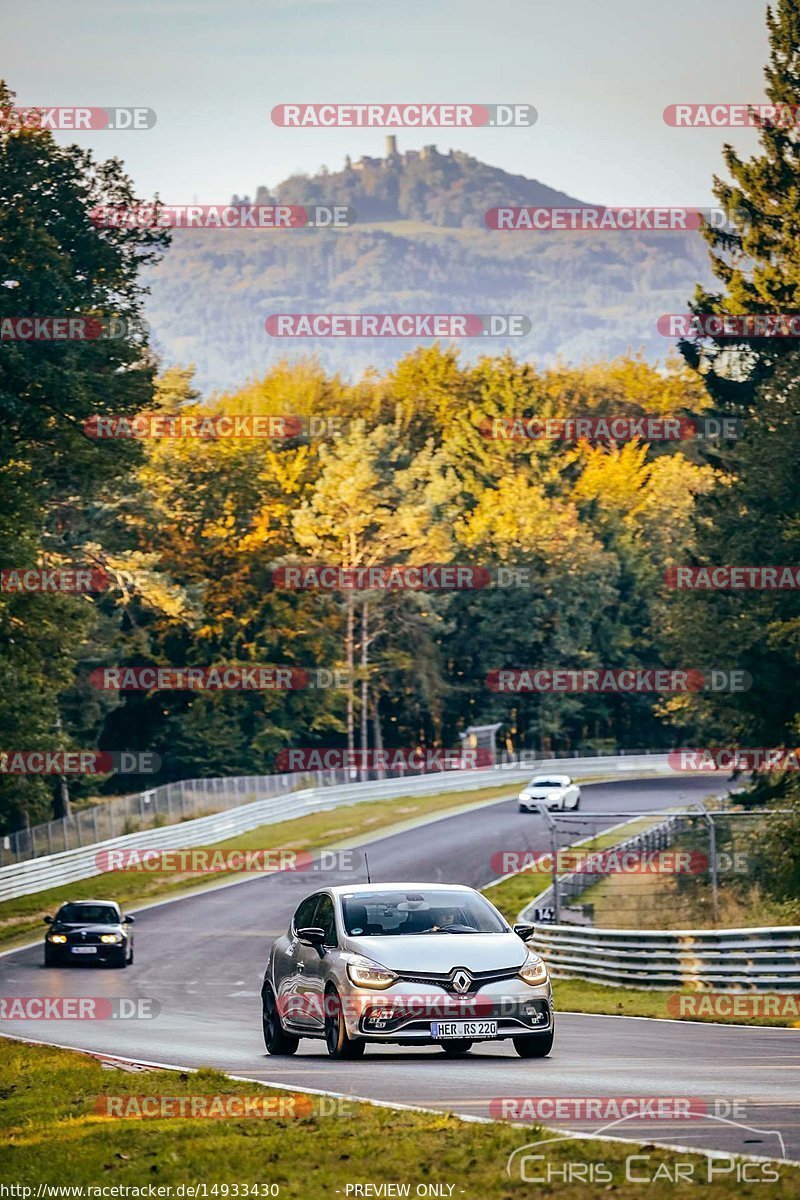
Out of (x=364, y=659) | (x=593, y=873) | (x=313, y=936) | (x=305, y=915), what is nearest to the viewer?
(x=313, y=936)

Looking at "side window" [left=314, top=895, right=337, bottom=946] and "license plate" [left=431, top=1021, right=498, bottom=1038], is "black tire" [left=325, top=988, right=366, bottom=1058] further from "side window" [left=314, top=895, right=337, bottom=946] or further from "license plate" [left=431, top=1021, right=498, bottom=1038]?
"license plate" [left=431, top=1021, right=498, bottom=1038]

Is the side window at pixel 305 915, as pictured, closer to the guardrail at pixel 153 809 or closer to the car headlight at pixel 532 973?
the car headlight at pixel 532 973

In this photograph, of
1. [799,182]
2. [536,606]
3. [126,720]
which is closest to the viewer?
[799,182]

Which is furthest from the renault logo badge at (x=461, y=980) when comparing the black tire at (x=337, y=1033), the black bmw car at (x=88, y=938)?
the black bmw car at (x=88, y=938)

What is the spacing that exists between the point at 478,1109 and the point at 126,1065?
558cm

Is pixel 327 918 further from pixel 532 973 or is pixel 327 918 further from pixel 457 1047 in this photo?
pixel 532 973

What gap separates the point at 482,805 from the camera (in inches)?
2879

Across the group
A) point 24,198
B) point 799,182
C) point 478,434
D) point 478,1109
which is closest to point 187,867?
point 24,198

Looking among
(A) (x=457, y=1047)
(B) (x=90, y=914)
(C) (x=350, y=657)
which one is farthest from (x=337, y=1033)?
(C) (x=350, y=657)

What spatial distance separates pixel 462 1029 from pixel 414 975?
0.59m

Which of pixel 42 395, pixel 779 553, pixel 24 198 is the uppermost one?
pixel 24 198

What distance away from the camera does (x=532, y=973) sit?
15.8m

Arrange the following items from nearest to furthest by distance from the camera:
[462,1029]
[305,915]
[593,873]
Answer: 1. [462,1029]
2. [305,915]
3. [593,873]

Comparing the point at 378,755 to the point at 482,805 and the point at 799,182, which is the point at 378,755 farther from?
the point at 799,182
